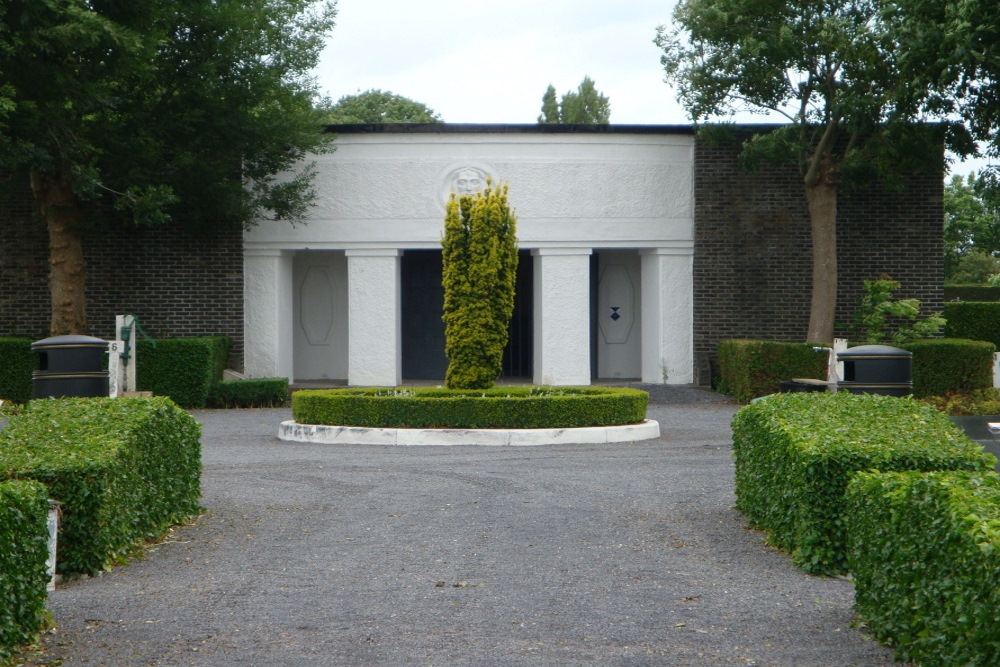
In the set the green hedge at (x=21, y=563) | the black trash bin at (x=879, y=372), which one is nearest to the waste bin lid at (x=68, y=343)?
the black trash bin at (x=879, y=372)

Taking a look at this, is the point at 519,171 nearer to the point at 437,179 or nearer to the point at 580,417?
the point at 437,179

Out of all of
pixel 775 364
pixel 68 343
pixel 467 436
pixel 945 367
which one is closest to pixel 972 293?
pixel 945 367

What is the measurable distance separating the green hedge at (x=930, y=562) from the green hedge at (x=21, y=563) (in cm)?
367

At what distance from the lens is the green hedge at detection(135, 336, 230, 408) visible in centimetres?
2078

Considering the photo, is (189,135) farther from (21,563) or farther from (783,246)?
(21,563)

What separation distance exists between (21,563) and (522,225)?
61.0 feet

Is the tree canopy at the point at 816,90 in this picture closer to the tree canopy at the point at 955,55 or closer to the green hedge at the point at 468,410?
the tree canopy at the point at 955,55

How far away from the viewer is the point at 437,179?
23.4 m

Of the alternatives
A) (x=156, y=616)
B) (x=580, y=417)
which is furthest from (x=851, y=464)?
(x=580, y=417)

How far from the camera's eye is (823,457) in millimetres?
6977

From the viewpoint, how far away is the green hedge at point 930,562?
4.31m

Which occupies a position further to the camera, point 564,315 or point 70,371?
point 564,315

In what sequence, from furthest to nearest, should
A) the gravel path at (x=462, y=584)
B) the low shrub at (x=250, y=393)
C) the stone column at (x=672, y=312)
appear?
the stone column at (x=672, y=312) < the low shrub at (x=250, y=393) < the gravel path at (x=462, y=584)

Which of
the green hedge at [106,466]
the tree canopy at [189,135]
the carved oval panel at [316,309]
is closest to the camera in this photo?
the green hedge at [106,466]
